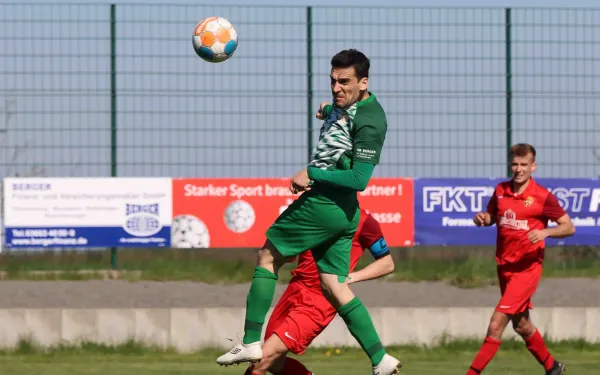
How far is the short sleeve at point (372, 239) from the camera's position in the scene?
900cm

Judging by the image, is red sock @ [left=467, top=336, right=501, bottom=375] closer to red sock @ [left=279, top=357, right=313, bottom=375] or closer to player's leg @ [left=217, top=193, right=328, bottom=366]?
red sock @ [left=279, top=357, right=313, bottom=375]

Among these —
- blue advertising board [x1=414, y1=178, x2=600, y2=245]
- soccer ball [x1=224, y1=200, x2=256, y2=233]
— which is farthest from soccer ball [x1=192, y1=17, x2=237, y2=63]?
blue advertising board [x1=414, y1=178, x2=600, y2=245]

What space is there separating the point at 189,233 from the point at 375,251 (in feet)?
32.6

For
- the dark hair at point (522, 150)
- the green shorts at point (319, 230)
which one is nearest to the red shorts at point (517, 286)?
the dark hair at point (522, 150)

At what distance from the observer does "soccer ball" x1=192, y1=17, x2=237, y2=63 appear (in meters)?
10.2

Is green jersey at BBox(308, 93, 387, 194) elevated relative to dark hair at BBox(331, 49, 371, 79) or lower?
lower

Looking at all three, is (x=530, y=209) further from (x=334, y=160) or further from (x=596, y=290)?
(x=596, y=290)

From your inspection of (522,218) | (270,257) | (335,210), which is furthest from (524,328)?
(270,257)

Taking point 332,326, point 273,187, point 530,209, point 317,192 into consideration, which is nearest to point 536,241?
point 530,209

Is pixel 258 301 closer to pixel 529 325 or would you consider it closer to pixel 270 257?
pixel 270 257

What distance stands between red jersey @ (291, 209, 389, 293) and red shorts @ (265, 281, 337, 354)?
5cm

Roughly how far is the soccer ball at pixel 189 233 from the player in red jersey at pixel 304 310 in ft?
31.8

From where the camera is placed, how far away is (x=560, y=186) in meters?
19.2

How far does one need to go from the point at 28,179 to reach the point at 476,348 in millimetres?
6827
